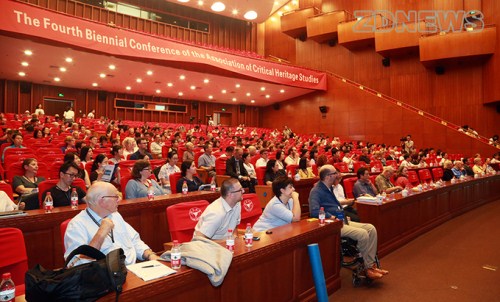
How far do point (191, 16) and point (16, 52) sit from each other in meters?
11.1

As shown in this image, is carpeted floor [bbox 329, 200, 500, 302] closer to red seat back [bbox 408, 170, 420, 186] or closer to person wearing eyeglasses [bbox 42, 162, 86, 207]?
red seat back [bbox 408, 170, 420, 186]

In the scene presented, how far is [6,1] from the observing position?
8828 mm

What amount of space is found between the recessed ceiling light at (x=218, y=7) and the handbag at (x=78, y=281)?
61.8 ft

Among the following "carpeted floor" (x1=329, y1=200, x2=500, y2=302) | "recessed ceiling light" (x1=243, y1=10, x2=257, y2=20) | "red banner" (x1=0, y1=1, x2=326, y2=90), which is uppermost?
"recessed ceiling light" (x1=243, y1=10, x2=257, y2=20)

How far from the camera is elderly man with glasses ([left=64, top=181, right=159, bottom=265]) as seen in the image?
6.53ft

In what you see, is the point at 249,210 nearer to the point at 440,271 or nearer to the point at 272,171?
the point at 440,271

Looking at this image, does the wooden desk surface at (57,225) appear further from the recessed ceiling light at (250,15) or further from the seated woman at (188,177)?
the recessed ceiling light at (250,15)

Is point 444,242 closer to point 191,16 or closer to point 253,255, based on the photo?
point 253,255

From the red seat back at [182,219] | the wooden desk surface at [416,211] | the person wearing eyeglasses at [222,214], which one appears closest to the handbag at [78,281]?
the person wearing eyeglasses at [222,214]

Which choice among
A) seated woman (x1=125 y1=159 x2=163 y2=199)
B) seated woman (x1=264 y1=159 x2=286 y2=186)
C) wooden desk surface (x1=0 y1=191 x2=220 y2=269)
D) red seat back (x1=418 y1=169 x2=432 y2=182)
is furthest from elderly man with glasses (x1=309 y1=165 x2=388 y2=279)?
red seat back (x1=418 y1=169 x2=432 y2=182)

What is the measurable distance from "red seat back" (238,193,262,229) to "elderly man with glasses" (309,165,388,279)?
0.59 m

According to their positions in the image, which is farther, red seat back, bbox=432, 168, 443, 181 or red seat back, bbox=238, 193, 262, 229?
red seat back, bbox=432, 168, 443, 181

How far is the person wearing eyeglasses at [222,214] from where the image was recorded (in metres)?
2.70

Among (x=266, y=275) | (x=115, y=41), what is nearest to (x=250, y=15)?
(x=115, y=41)
